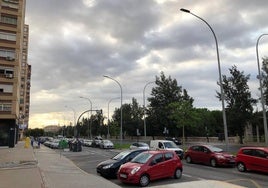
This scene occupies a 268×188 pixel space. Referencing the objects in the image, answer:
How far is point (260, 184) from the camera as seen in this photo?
1498cm

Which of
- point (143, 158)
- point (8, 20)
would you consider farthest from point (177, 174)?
point (8, 20)

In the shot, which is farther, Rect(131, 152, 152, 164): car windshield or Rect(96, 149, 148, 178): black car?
Rect(96, 149, 148, 178): black car

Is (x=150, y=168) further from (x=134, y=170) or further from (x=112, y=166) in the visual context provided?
(x=112, y=166)

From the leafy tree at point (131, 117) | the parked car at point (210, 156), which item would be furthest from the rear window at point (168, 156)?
the leafy tree at point (131, 117)

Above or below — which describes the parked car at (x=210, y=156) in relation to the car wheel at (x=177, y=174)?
above

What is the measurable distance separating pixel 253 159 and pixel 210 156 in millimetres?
4205

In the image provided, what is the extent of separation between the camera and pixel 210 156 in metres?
23.5

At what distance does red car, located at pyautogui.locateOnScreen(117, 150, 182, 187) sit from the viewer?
589 inches

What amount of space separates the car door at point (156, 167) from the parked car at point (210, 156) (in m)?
7.89

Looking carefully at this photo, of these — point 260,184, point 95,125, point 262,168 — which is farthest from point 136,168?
point 95,125

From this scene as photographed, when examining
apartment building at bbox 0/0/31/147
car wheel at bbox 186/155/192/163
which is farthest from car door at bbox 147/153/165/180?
apartment building at bbox 0/0/31/147

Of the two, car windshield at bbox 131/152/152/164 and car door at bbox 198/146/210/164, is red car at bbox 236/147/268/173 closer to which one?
car door at bbox 198/146/210/164

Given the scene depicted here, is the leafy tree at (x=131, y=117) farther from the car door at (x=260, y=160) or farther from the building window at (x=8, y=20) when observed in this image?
the car door at (x=260, y=160)

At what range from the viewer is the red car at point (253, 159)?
19.0 meters
